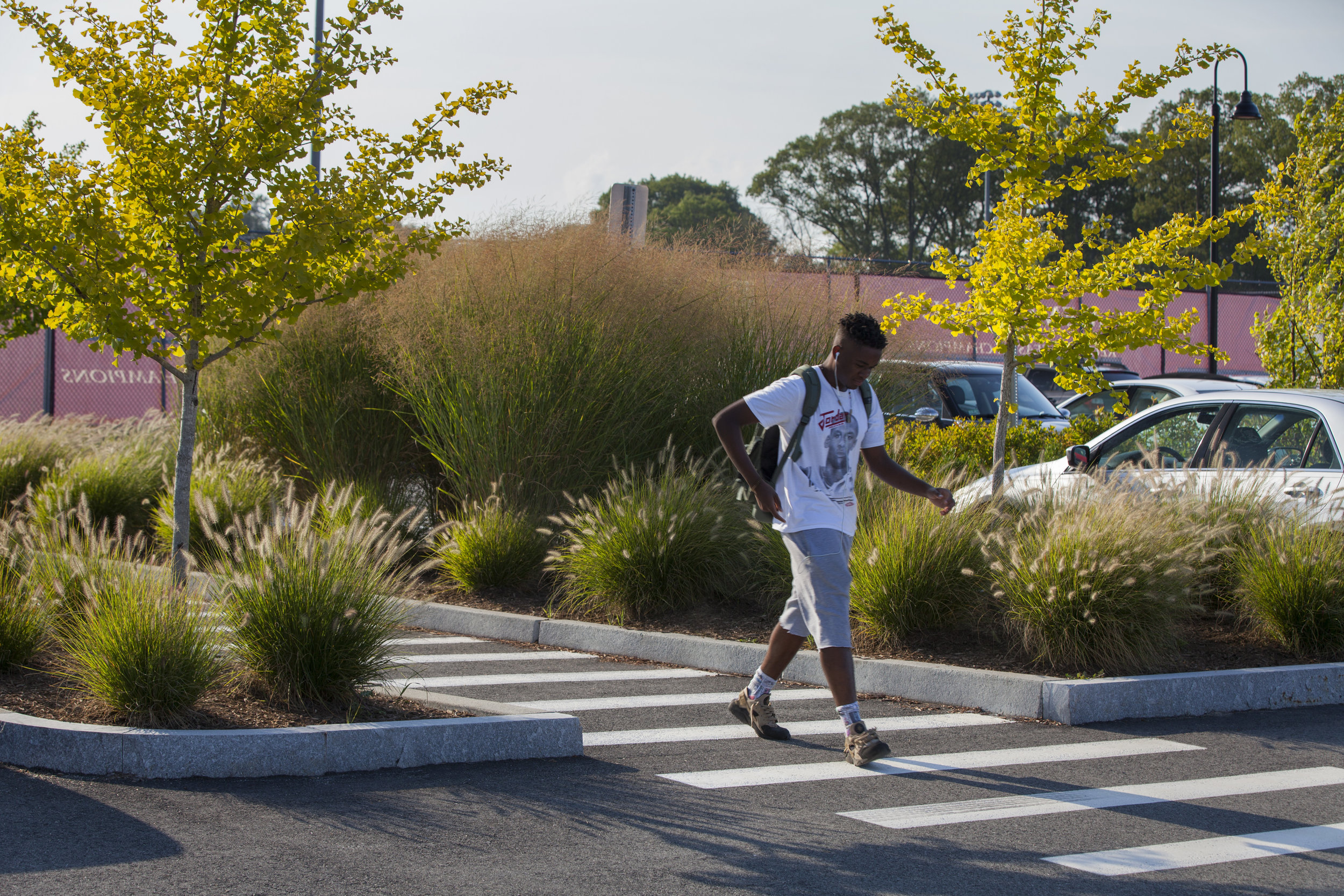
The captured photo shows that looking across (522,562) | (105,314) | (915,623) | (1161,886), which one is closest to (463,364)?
(522,562)

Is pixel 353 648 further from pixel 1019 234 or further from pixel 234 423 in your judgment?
pixel 234 423

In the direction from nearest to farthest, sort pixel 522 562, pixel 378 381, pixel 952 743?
1. pixel 952 743
2. pixel 522 562
3. pixel 378 381

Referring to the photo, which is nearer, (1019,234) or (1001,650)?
(1001,650)

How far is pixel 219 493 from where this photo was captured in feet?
33.7

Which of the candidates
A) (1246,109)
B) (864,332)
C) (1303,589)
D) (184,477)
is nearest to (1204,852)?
(864,332)

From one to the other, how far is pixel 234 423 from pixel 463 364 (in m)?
3.44

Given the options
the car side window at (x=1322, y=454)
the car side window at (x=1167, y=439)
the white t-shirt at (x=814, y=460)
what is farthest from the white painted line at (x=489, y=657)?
the car side window at (x=1322, y=454)

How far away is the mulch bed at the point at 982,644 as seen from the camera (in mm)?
6965

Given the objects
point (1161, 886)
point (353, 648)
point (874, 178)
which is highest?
point (874, 178)

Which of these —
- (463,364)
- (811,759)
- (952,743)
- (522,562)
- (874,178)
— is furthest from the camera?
(874,178)

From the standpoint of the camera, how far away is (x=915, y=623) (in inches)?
289

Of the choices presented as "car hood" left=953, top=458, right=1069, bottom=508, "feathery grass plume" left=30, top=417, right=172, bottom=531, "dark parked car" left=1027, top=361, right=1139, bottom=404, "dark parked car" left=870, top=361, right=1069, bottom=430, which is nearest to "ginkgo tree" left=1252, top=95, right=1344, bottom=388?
"dark parked car" left=870, top=361, right=1069, bottom=430

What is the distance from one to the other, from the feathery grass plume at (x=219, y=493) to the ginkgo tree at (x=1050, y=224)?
18.5 feet

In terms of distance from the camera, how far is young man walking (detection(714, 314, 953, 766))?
211 inches
